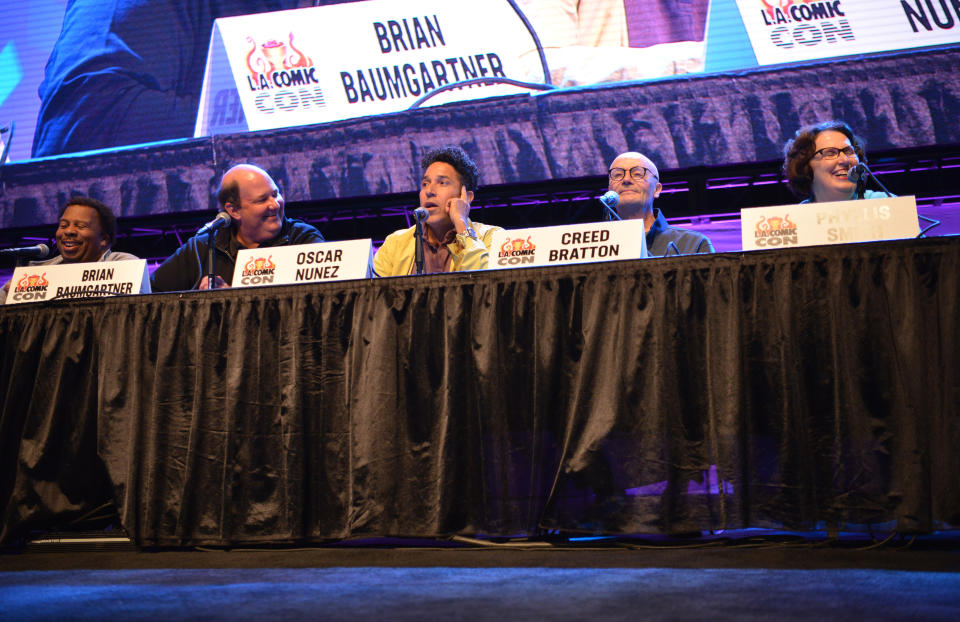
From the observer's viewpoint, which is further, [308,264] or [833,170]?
[833,170]

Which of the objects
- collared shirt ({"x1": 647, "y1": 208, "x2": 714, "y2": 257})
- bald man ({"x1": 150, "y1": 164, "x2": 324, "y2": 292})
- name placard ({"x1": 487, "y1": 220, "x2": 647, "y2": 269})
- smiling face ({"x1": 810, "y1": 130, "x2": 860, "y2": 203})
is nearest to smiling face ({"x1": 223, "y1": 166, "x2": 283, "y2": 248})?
bald man ({"x1": 150, "y1": 164, "x2": 324, "y2": 292})

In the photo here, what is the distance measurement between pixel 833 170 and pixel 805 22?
209cm

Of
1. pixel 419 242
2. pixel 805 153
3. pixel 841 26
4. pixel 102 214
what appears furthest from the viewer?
pixel 841 26

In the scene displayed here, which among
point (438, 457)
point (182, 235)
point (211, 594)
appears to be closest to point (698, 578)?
point (438, 457)

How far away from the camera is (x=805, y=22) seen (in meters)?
4.52

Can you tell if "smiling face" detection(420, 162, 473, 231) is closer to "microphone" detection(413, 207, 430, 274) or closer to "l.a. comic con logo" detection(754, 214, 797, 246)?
"microphone" detection(413, 207, 430, 274)

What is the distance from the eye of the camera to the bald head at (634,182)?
3.07 m

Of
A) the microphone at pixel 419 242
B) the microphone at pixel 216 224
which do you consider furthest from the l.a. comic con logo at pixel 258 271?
the microphone at pixel 419 242

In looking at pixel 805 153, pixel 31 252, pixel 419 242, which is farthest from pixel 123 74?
pixel 805 153

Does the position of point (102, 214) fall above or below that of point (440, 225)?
above

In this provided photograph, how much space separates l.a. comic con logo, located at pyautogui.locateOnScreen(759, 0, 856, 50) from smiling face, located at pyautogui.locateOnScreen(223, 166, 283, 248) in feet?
9.77

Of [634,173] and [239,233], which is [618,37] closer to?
[634,173]

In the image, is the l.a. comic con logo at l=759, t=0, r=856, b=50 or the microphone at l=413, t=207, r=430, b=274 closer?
the microphone at l=413, t=207, r=430, b=274

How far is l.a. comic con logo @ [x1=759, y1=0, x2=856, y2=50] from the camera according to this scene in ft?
14.6
